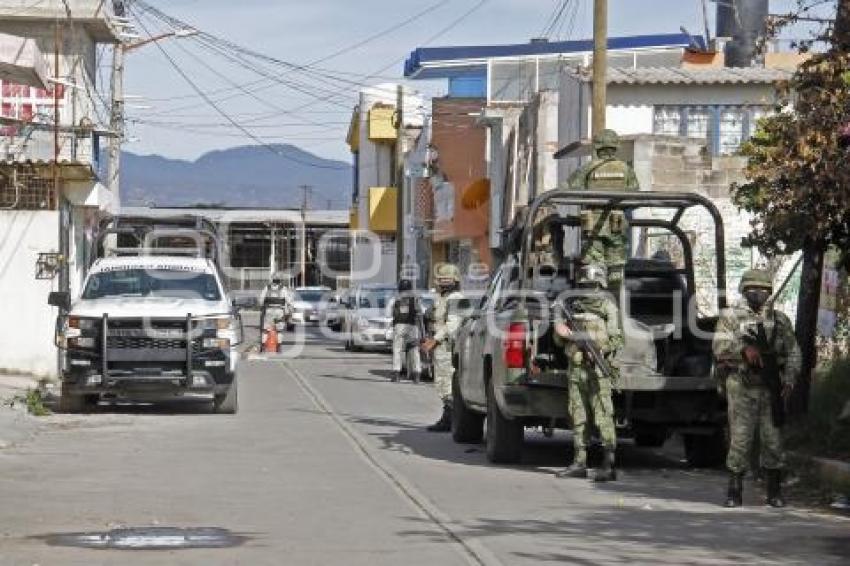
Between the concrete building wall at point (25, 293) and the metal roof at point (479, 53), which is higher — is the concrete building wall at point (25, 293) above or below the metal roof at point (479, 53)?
below

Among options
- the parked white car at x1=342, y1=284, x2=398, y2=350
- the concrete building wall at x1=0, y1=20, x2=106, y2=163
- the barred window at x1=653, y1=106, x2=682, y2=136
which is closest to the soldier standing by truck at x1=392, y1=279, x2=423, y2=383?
the barred window at x1=653, y1=106, x2=682, y2=136

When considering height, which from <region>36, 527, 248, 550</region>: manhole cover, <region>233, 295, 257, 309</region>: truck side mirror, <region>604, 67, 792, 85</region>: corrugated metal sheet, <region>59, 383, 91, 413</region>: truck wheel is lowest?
<region>59, 383, 91, 413</region>: truck wheel

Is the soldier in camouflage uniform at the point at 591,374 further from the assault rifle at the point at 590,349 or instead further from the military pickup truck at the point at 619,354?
the military pickup truck at the point at 619,354

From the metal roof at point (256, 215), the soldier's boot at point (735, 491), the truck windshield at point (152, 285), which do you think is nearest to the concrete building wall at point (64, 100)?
the truck windshield at point (152, 285)

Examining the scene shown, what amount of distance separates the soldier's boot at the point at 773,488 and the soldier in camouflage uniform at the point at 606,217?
3282 millimetres

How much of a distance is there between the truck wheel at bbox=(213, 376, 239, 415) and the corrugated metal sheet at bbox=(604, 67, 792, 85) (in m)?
13.3

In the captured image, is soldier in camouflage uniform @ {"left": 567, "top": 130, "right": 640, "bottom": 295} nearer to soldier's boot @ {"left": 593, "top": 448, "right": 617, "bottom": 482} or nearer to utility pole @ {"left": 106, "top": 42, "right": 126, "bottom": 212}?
soldier's boot @ {"left": 593, "top": 448, "right": 617, "bottom": 482}

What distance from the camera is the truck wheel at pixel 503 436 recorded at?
15547mm

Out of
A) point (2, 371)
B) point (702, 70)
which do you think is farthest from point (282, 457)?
point (702, 70)

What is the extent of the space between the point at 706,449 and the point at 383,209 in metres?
53.0

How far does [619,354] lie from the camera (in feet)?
49.3

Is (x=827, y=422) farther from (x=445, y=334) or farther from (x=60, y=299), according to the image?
(x=60, y=299)

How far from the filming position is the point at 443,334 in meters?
19.2

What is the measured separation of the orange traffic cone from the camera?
1583 inches
